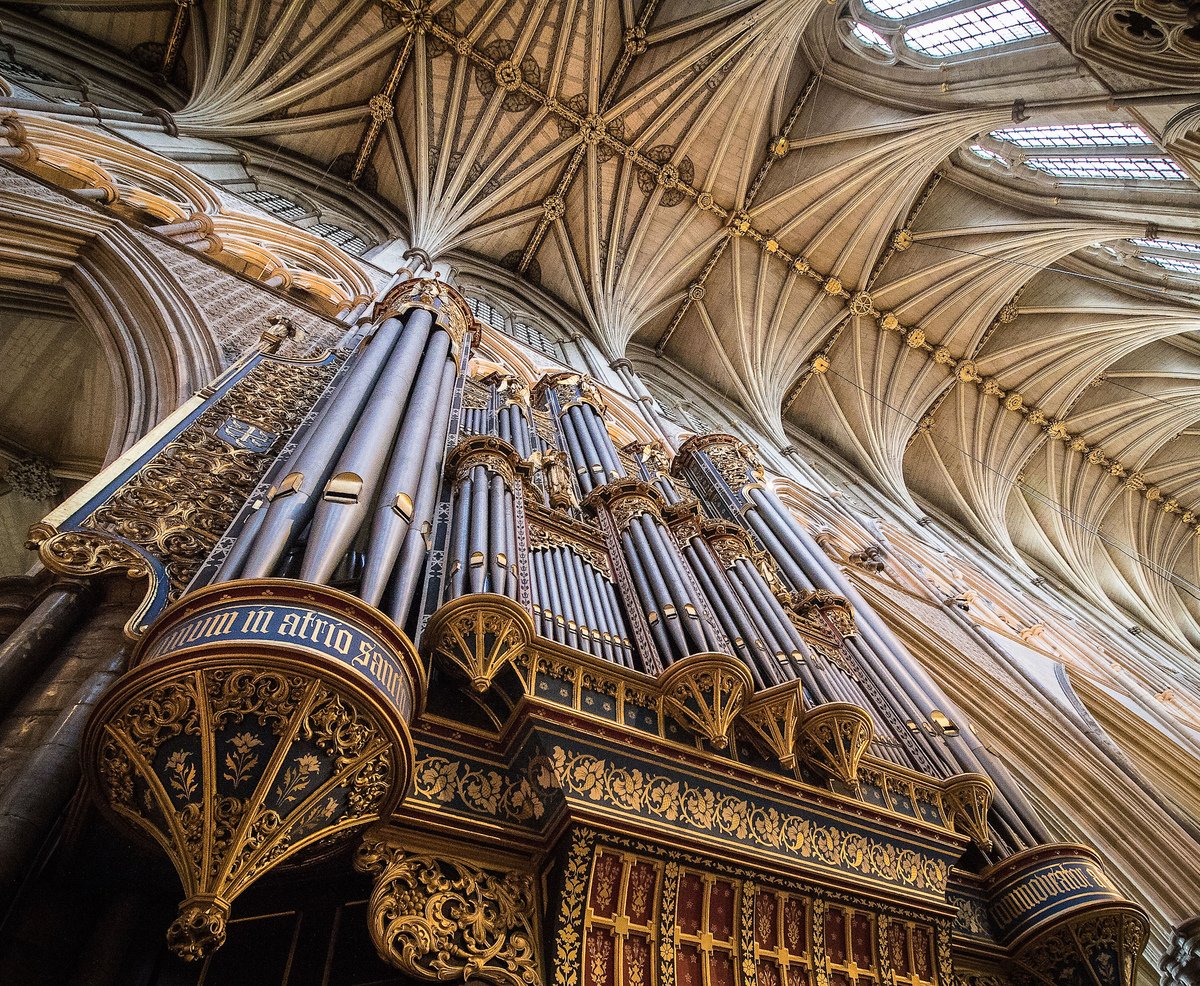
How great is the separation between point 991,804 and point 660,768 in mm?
2547

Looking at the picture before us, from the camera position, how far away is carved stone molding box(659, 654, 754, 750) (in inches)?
125

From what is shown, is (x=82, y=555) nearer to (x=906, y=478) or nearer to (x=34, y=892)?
(x=34, y=892)

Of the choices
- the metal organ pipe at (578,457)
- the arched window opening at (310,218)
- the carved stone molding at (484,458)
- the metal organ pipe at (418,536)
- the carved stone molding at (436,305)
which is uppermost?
the arched window opening at (310,218)

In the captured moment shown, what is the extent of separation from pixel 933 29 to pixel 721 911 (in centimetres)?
1529

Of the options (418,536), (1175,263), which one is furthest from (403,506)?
(1175,263)

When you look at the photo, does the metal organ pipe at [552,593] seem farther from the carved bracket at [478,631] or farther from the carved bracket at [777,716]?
the carved bracket at [777,716]

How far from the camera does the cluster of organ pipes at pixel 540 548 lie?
3135mm

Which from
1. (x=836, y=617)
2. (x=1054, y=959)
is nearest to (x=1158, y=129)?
(x=836, y=617)

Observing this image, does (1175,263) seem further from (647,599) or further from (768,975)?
(768,975)

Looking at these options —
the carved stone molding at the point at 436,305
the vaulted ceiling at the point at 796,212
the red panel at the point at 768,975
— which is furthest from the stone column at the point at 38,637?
the vaulted ceiling at the point at 796,212

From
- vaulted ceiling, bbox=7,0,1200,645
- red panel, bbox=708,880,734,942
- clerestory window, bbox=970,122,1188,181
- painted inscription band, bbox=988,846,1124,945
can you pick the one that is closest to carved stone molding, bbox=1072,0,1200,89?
vaulted ceiling, bbox=7,0,1200,645

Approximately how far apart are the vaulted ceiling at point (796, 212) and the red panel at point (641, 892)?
11.2 metres

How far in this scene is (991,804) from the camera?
4.40m

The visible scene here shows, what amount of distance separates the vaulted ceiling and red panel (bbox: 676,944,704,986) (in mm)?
11335
